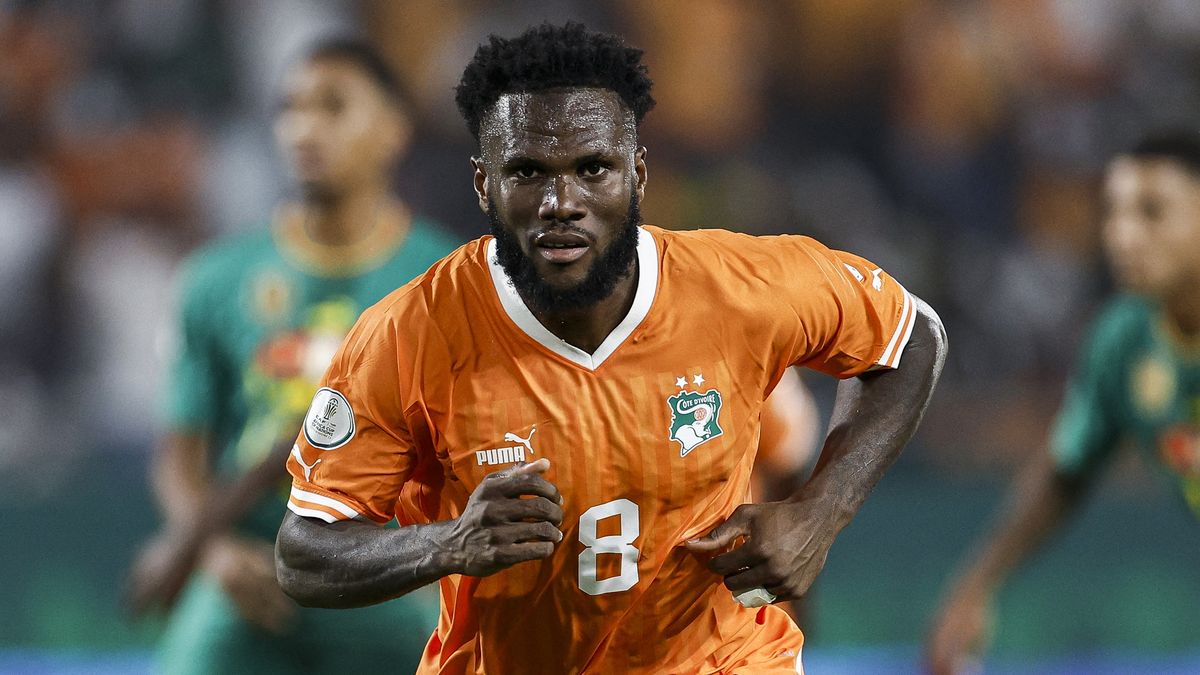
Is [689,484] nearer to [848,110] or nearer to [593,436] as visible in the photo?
[593,436]

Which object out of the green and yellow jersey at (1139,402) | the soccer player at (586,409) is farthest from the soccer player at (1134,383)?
the soccer player at (586,409)

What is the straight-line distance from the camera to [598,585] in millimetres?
3174

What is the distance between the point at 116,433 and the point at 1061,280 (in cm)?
617

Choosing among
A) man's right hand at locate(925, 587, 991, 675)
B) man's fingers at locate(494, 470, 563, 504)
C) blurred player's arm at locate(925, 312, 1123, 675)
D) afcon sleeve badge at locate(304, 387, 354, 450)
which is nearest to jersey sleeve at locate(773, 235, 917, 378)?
man's fingers at locate(494, 470, 563, 504)

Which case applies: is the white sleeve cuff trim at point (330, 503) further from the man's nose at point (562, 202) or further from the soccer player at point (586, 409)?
the man's nose at point (562, 202)

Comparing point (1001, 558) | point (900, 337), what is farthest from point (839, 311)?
point (1001, 558)

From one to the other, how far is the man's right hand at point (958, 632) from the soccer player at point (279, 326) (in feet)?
5.34

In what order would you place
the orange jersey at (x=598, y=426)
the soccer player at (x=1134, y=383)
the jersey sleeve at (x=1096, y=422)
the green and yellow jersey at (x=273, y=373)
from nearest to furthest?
the orange jersey at (x=598, y=426), the green and yellow jersey at (x=273, y=373), the soccer player at (x=1134, y=383), the jersey sleeve at (x=1096, y=422)

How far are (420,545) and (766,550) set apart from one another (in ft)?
2.07

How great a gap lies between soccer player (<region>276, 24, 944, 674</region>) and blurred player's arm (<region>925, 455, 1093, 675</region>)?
2.11 metres

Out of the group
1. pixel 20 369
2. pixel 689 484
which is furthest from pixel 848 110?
pixel 689 484

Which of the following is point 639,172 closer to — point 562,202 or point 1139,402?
point 562,202

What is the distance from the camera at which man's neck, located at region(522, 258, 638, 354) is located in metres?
3.14

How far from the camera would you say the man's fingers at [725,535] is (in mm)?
3012
